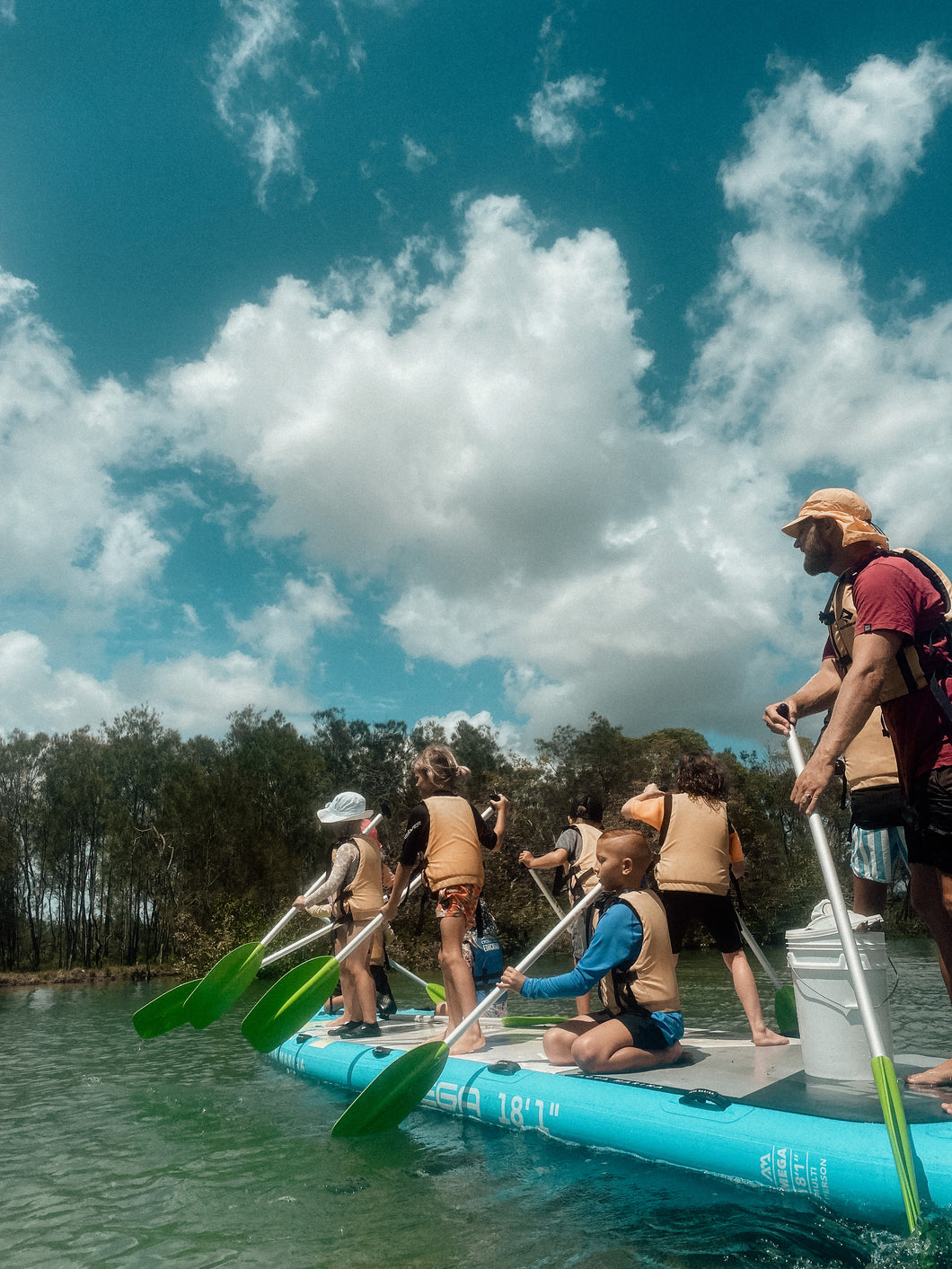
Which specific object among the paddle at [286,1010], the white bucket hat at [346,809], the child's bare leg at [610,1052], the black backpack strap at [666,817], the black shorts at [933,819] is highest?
the white bucket hat at [346,809]

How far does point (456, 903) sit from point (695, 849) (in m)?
1.47

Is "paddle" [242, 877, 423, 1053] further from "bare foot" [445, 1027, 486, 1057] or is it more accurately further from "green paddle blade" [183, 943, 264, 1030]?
"green paddle blade" [183, 943, 264, 1030]

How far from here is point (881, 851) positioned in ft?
12.3

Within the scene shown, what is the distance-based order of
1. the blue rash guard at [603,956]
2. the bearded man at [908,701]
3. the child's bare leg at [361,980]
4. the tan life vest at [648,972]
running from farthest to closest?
1. the child's bare leg at [361,980]
2. the tan life vest at [648,972]
3. the blue rash guard at [603,956]
4. the bearded man at [908,701]

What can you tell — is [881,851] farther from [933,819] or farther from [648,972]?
[648,972]

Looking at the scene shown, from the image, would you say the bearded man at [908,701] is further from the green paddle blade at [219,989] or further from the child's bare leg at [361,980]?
the green paddle blade at [219,989]

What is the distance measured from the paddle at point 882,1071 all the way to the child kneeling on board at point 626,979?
1140 millimetres

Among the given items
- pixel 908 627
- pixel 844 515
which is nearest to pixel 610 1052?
pixel 908 627

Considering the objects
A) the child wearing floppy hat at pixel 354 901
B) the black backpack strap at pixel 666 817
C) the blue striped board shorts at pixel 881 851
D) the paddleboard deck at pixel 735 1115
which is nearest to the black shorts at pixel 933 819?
the blue striped board shorts at pixel 881 851

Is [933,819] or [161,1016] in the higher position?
[933,819]

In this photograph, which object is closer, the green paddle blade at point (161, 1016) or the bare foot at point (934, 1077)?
the bare foot at point (934, 1077)

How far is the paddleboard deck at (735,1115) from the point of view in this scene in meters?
2.75

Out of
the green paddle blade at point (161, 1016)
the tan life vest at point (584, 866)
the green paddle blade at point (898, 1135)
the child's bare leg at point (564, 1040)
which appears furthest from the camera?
the green paddle blade at point (161, 1016)

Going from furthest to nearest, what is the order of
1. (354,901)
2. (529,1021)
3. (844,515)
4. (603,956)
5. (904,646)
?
(354,901)
(529,1021)
(603,956)
(844,515)
(904,646)
